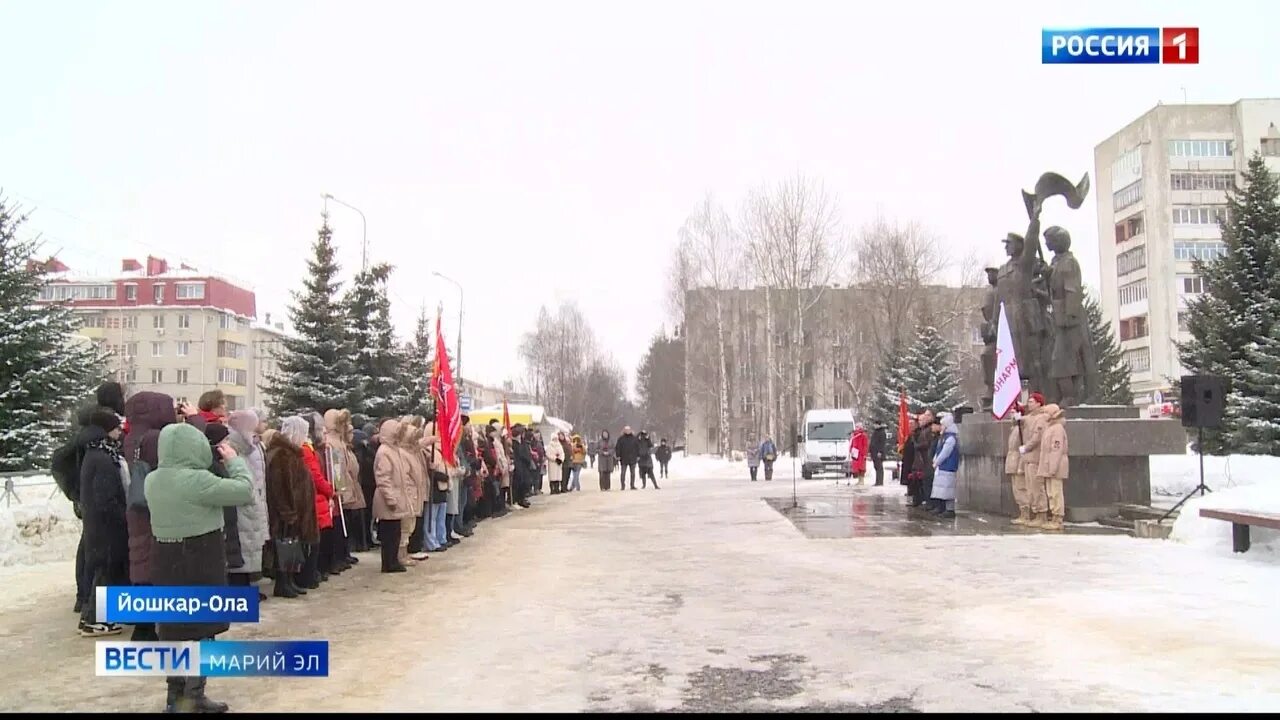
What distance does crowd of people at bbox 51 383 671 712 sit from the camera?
5176 mm

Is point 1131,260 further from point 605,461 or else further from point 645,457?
point 605,461

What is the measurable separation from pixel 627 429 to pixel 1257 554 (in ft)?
66.5

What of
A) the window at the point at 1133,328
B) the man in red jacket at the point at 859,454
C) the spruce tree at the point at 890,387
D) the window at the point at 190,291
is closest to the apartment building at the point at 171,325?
the window at the point at 190,291

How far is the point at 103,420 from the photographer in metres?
7.40

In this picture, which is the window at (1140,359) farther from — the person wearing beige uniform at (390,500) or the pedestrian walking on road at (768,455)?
the person wearing beige uniform at (390,500)

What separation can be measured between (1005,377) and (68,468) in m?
13.3

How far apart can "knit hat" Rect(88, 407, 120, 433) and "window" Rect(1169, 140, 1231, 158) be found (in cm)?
6767

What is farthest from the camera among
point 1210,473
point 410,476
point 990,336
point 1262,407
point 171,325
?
point 171,325

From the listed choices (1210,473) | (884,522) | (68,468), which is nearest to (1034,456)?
(884,522)

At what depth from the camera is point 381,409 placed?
29.9 m

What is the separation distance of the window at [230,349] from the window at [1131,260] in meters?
74.4

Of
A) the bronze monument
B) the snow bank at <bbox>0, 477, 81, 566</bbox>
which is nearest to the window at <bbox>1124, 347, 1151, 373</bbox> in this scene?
the bronze monument

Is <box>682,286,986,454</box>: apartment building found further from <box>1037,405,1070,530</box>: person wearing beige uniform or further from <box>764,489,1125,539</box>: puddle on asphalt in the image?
<box>1037,405,1070,530</box>: person wearing beige uniform

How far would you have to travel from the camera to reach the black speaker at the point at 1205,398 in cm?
1325
